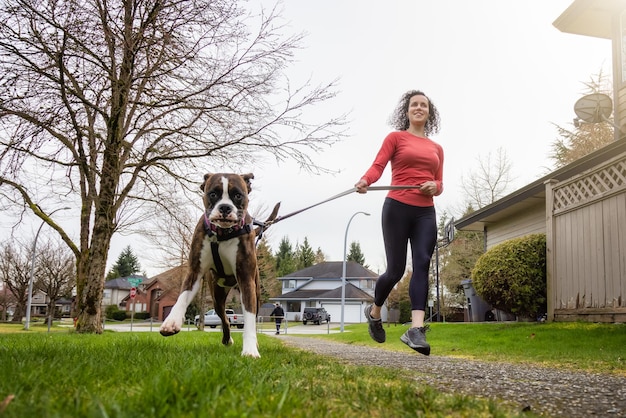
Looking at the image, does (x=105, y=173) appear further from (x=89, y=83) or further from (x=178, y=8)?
(x=178, y=8)

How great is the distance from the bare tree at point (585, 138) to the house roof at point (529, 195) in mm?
12650

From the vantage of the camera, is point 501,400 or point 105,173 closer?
point 501,400

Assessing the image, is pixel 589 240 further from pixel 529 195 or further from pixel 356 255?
pixel 356 255

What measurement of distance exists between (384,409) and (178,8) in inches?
348

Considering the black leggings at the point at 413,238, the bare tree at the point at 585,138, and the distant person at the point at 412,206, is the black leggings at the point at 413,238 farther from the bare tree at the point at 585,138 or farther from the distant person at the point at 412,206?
the bare tree at the point at 585,138

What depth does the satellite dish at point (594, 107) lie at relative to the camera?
1244cm

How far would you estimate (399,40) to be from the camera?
9.70m

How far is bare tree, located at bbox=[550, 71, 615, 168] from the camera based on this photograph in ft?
93.6

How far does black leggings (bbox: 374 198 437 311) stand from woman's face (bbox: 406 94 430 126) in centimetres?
100

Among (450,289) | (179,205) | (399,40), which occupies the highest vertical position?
(399,40)

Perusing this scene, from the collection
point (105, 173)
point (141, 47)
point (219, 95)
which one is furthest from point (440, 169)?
point (105, 173)

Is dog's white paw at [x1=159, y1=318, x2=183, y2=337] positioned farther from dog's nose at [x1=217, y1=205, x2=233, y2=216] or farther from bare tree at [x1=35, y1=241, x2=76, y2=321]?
bare tree at [x1=35, y1=241, x2=76, y2=321]

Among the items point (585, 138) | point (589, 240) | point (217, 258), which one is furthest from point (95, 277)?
point (585, 138)

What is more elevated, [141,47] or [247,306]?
[141,47]
